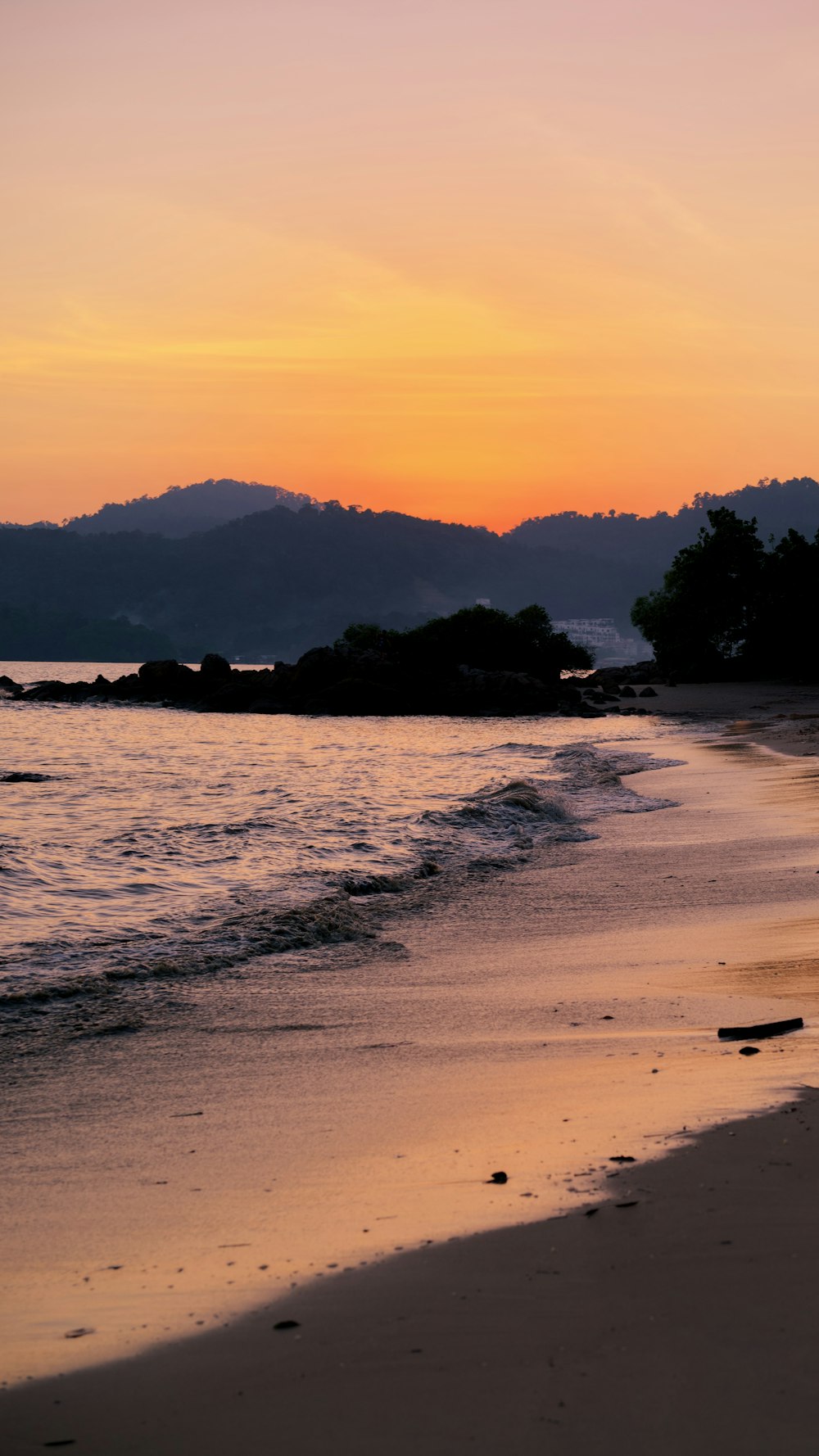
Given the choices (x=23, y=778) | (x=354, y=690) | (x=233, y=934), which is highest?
(x=354, y=690)

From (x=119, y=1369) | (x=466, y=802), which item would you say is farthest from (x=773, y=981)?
(x=466, y=802)

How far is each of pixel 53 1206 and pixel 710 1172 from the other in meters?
2.22

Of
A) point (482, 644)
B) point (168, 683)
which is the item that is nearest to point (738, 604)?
point (482, 644)

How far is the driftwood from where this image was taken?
5281 millimetres

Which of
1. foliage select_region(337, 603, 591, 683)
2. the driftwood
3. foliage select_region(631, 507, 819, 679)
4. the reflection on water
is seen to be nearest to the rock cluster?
foliage select_region(337, 603, 591, 683)

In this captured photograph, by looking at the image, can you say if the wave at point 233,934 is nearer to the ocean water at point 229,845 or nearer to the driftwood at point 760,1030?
the ocean water at point 229,845

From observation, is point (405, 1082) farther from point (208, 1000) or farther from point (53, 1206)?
point (208, 1000)

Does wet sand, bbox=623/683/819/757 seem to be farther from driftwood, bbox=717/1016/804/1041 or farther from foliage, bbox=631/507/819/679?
driftwood, bbox=717/1016/804/1041

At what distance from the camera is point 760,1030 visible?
5.31m

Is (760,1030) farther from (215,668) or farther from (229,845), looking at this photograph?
(215,668)

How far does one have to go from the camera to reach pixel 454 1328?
2.77m

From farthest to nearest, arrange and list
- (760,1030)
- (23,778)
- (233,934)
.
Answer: (23,778)
(233,934)
(760,1030)

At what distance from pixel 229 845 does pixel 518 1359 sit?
37.6 ft

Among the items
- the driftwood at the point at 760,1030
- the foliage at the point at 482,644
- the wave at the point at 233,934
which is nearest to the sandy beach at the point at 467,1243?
the driftwood at the point at 760,1030
